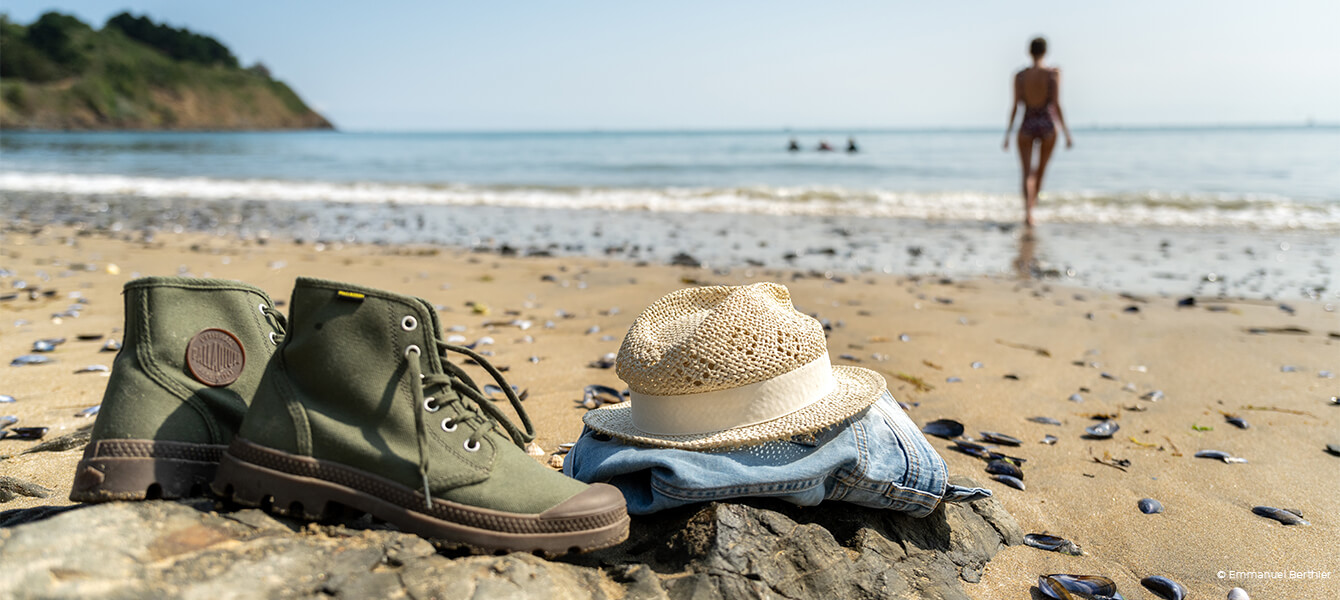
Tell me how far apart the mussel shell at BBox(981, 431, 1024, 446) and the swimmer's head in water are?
9.84m

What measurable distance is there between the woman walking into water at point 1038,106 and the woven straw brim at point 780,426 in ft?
33.6

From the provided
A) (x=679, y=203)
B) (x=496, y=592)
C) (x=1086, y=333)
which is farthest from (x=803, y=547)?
(x=679, y=203)

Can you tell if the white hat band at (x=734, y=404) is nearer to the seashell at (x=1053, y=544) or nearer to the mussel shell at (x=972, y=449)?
the seashell at (x=1053, y=544)

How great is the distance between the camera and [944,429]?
12.6 ft

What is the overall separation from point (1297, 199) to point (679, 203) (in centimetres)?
1217

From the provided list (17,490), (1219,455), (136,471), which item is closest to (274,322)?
(136,471)

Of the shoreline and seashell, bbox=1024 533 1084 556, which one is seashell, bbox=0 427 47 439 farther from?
the shoreline

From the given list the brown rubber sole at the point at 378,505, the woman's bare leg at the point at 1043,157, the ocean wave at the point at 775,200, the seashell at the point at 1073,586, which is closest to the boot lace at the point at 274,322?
the brown rubber sole at the point at 378,505

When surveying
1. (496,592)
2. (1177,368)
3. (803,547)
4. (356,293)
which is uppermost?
(356,293)

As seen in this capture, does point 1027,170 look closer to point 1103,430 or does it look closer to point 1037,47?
point 1037,47

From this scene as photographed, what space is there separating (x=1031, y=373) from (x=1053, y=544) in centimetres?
235

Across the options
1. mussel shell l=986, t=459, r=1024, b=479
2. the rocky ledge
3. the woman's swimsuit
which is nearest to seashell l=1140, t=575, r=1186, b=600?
the rocky ledge

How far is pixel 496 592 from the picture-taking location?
6.09 ft

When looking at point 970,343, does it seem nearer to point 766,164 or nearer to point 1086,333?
point 1086,333
